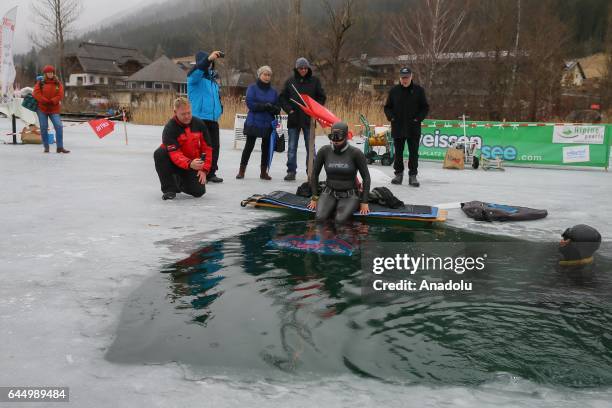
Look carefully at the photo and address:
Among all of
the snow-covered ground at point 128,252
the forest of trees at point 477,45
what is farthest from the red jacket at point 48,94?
the forest of trees at point 477,45

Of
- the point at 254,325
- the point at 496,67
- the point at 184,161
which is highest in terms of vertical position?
the point at 496,67

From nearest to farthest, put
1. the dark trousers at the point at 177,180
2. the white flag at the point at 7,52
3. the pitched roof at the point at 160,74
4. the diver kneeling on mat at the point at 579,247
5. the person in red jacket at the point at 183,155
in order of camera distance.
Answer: the diver kneeling on mat at the point at 579,247 < the person in red jacket at the point at 183,155 < the dark trousers at the point at 177,180 < the white flag at the point at 7,52 < the pitched roof at the point at 160,74

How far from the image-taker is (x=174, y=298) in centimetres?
317

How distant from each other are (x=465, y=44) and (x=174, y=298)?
26.1 meters

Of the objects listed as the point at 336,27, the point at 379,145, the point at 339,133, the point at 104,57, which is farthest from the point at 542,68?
the point at 104,57

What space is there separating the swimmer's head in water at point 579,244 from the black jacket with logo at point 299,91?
4.59 m

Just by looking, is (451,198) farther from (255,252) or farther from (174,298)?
(174,298)

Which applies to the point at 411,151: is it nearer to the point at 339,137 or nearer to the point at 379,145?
the point at 339,137

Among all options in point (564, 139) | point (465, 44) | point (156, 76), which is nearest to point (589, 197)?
point (564, 139)

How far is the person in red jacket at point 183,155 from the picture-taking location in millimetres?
6305

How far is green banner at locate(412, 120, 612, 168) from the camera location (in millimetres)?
11344

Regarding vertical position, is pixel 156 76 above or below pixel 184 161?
above

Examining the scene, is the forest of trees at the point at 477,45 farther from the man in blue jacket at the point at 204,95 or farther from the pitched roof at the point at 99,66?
the pitched roof at the point at 99,66

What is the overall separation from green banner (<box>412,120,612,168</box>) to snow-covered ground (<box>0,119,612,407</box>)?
5.05 ft
